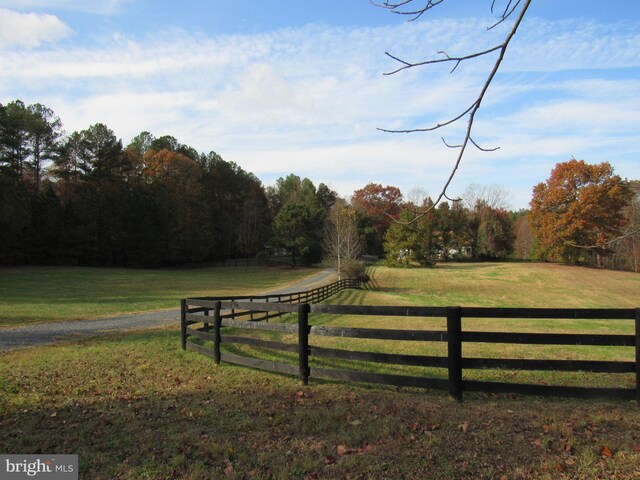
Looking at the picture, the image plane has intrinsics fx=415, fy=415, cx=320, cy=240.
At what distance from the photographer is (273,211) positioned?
97000 millimetres

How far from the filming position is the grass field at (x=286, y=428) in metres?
3.66

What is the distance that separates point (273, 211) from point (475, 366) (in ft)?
304

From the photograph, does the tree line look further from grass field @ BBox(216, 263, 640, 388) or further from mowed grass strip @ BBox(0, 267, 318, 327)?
mowed grass strip @ BBox(0, 267, 318, 327)

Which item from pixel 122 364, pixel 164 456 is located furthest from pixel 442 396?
pixel 122 364

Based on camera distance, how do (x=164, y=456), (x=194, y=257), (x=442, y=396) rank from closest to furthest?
1. (x=164, y=456)
2. (x=442, y=396)
3. (x=194, y=257)

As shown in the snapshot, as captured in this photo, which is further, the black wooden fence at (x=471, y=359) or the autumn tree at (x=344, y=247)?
the autumn tree at (x=344, y=247)

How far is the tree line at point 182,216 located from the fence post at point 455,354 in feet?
118

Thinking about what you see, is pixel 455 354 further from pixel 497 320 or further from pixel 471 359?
pixel 497 320

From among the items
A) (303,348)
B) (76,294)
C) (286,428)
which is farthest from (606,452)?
(76,294)

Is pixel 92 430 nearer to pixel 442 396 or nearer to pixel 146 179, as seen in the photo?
pixel 442 396

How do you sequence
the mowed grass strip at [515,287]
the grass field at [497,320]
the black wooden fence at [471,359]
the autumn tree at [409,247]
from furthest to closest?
the autumn tree at [409,247]
the mowed grass strip at [515,287]
the grass field at [497,320]
the black wooden fence at [471,359]

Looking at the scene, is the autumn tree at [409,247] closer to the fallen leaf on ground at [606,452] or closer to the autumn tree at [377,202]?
the autumn tree at [377,202]

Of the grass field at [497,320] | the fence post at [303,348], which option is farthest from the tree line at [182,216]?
the fence post at [303,348]

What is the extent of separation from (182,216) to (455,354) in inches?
2727
